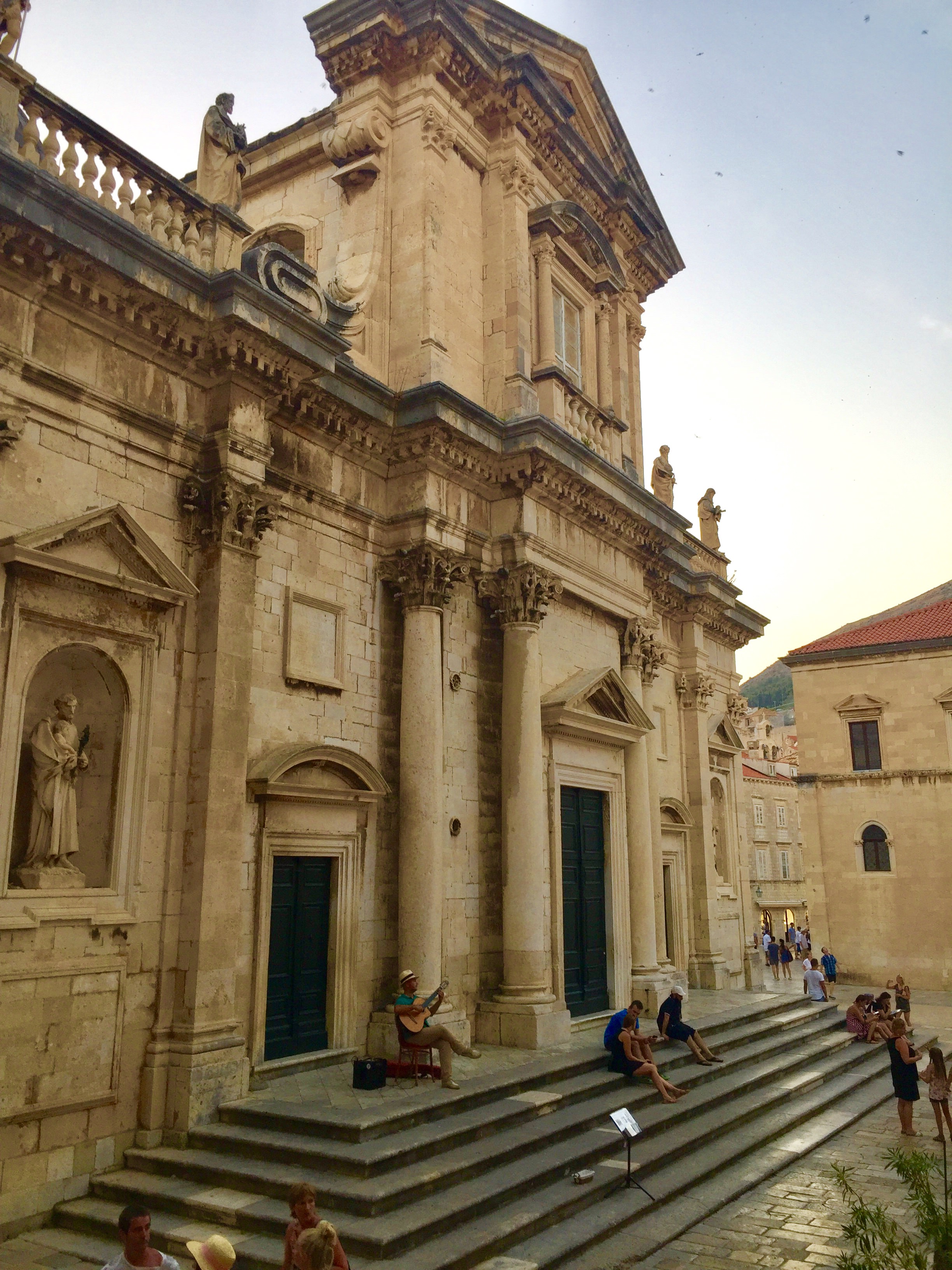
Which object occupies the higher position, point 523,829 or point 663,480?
point 663,480

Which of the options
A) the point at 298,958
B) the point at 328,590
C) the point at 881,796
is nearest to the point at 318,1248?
the point at 298,958

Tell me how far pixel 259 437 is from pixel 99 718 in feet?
11.4

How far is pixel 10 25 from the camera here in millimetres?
8781

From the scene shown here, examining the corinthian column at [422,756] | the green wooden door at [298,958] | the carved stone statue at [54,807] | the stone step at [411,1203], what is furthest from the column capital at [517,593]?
the carved stone statue at [54,807]

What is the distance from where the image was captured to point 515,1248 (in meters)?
7.68

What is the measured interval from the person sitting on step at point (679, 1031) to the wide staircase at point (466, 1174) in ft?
4.71

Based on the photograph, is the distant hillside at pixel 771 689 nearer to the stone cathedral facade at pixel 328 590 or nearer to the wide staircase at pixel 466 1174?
the stone cathedral facade at pixel 328 590

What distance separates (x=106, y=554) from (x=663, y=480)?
15211 millimetres

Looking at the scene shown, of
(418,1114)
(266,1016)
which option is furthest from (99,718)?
(418,1114)

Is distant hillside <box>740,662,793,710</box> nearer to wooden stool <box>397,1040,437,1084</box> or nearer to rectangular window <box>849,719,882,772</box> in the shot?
rectangular window <box>849,719,882,772</box>

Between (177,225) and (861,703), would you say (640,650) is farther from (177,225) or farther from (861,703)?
(861,703)

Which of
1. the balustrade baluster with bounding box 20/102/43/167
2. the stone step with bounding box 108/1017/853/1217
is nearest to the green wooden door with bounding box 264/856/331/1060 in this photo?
the stone step with bounding box 108/1017/853/1217

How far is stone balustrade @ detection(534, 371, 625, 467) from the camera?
51.3 feet

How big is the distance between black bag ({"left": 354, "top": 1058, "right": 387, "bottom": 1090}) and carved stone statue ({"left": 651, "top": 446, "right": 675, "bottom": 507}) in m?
14.8
